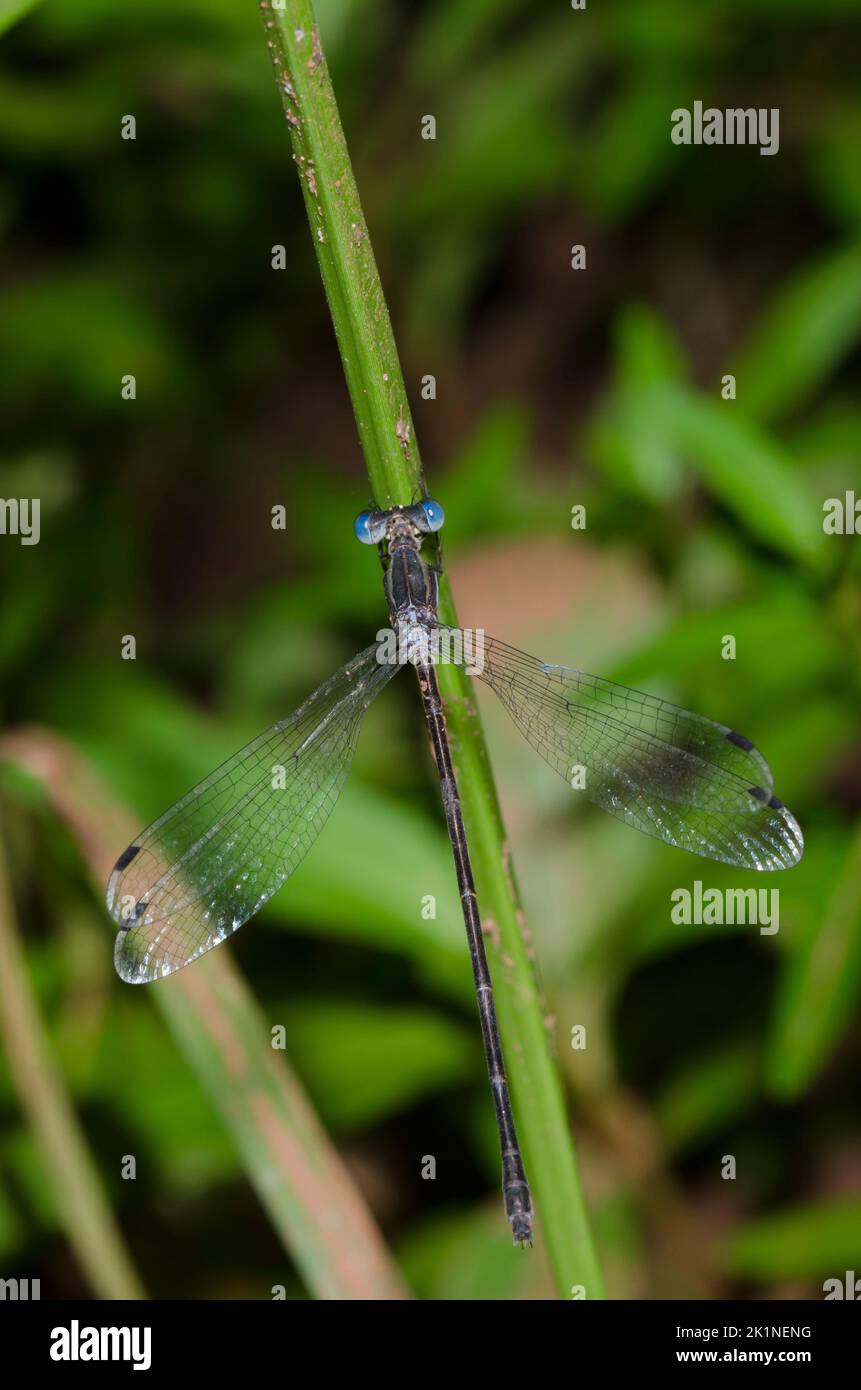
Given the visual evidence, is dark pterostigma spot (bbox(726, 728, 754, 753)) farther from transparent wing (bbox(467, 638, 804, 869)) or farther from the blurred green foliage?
the blurred green foliage

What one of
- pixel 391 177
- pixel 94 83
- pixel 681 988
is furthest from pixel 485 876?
pixel 391 177

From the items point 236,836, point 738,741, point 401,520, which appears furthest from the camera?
point 236,836

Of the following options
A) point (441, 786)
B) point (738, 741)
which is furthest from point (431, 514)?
point (738, 741)

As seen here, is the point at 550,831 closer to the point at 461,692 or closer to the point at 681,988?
the point at 681,988

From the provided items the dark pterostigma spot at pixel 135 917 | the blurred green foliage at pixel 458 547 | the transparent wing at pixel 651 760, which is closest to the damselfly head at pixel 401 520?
the transparent wing at pixel 651 760

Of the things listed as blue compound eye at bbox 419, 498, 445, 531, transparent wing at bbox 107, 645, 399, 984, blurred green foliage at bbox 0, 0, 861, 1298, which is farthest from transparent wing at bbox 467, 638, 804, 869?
blue compound eye at bbox 419, 498, 445, 531

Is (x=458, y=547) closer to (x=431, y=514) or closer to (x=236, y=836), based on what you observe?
(x=236, y=836)

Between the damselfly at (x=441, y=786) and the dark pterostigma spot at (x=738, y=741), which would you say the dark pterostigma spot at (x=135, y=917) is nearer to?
the damselfly at (x=441, y=786)
